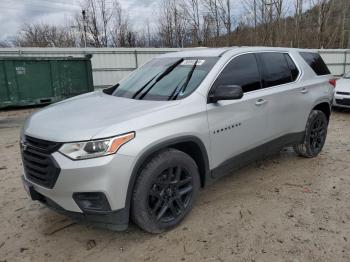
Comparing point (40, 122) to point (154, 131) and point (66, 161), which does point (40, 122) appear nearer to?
point (66, 161)

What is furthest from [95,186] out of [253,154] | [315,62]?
[315,62]

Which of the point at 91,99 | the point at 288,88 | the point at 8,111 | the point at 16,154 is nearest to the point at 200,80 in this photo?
the point at 91,99

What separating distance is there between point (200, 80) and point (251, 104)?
777mm

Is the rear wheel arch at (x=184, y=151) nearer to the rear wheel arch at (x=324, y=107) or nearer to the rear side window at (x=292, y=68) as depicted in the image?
the rear side window at (x=292, y=68)

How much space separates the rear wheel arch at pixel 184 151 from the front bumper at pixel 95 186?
0.19ft

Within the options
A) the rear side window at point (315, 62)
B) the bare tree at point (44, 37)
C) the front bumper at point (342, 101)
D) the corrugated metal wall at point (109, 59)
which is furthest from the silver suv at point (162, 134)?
the bare tree at point (44, 37)

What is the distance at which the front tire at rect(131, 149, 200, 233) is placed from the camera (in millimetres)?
2770

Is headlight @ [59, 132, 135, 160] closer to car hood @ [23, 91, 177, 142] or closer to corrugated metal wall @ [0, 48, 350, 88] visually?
car hood @ [23, 91, 177, 142]

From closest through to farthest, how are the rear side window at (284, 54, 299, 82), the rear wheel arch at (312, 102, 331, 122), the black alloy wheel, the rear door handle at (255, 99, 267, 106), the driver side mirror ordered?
the black alloy wheel, the driver side mirror, the rear door handle at (255, 99, 267, 106), the rear side window at (284, 54, 299, 82), the rear wheel arch at (312, 102, 331, 122)

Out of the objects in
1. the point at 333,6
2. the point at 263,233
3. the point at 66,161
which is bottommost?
the point at 263,233

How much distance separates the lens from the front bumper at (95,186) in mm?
2467

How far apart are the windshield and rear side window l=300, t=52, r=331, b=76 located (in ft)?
7.03

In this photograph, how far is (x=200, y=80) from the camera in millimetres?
3350

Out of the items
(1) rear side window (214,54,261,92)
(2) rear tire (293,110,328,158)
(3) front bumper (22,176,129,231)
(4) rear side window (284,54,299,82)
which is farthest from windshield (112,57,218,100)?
(2) rear tire (293,110,328,158)
